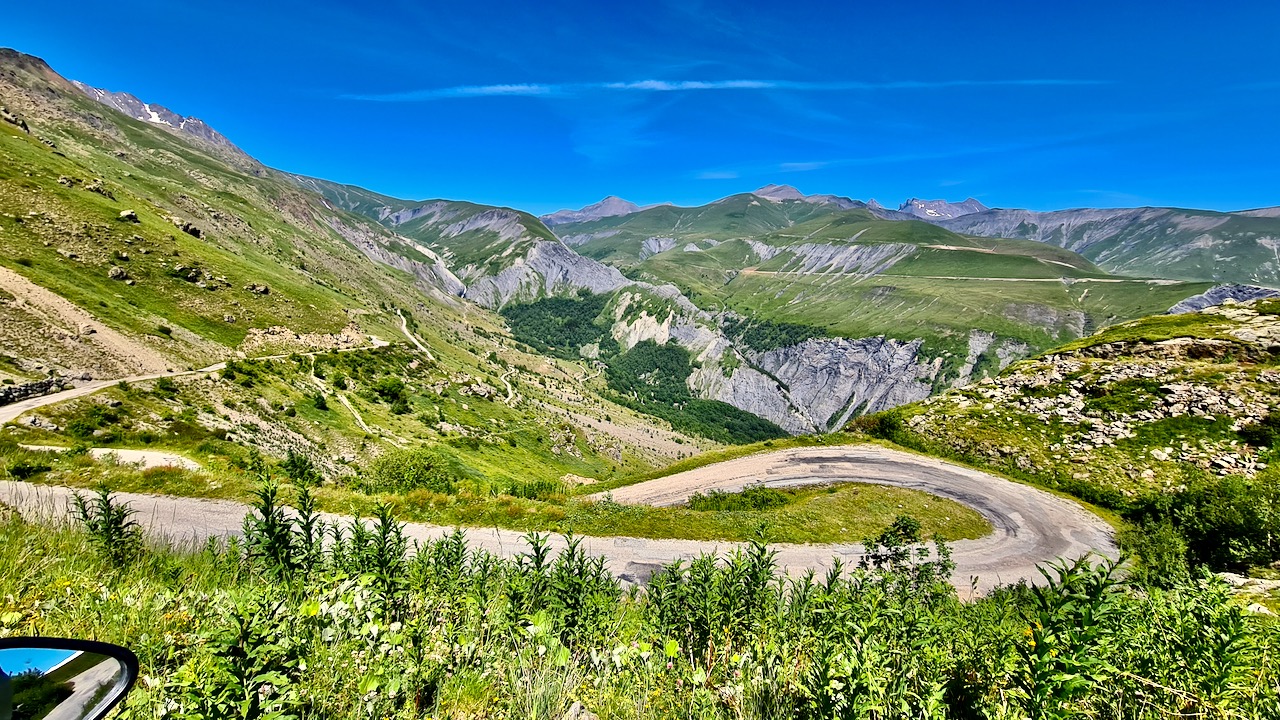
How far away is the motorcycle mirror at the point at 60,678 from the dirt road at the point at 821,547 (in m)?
9.71

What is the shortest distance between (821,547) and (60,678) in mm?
31701

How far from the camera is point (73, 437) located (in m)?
31.6

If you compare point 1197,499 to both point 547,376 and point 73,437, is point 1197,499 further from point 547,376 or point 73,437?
point 547,376

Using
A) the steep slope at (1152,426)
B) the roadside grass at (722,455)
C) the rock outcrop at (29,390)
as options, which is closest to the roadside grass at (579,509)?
the steep slope at (1152,426)

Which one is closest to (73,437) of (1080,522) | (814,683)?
(814,683)

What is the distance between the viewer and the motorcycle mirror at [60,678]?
2.07m

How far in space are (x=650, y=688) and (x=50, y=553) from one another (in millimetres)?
8054

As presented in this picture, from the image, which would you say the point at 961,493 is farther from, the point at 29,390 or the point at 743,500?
the point at 29,390

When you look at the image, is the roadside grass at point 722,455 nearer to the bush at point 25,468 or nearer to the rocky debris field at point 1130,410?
the rocky debris field at point 1130,410

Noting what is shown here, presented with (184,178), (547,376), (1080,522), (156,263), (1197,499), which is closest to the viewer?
(1197,499)

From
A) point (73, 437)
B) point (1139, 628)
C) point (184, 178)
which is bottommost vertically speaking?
point (73, 437)

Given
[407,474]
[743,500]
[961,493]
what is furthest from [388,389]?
[961,493]

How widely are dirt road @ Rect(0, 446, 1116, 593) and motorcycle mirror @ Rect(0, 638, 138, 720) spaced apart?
971 cm

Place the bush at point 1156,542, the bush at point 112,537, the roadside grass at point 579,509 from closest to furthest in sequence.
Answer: the bush at point 112,537 < the bush at point 1156,542 < the roadside grass at point 579,509
